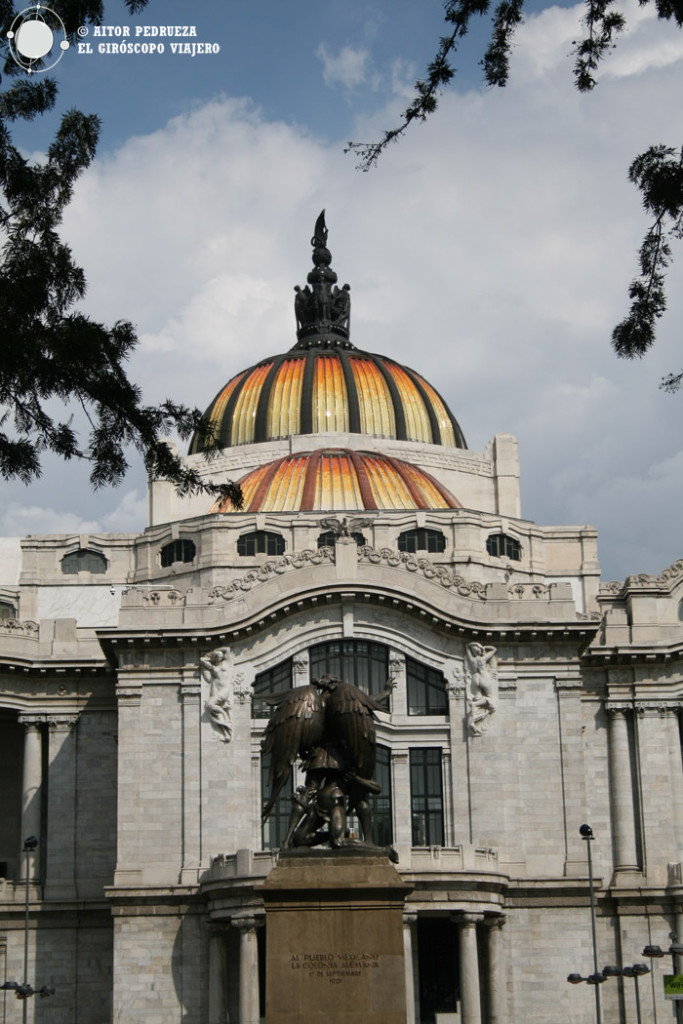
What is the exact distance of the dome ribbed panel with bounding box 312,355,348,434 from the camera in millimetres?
104875

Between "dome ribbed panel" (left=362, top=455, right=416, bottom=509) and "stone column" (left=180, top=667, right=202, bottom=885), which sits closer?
"stone column" (left=180, top=667, right=202, bottom=885)

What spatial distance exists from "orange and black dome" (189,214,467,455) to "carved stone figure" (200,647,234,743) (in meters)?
30.3

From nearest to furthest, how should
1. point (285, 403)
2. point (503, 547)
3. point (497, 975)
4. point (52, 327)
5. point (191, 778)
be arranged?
point (52, 327) < point (497, 975) < point (191, 778) < point (503, 547) < point (285, 403)

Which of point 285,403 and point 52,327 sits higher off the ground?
point 285,403

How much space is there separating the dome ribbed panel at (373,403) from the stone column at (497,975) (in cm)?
4053

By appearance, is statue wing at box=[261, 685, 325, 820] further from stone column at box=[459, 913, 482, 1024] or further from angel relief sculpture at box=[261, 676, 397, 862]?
stone column at box=[459, 913, 482, 1024]

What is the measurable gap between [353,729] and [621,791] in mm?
44070

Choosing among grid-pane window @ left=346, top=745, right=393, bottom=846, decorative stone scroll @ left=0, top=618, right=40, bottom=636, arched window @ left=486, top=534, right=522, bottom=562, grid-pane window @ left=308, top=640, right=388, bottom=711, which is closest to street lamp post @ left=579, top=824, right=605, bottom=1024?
grid-pane window @ left=346, top=745, right=393, bottom=846

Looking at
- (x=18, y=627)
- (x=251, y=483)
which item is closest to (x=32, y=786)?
(x=18, y=627)

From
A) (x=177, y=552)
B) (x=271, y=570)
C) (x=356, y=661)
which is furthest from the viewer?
(x=177, y=552)

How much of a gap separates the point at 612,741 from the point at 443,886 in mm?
14187

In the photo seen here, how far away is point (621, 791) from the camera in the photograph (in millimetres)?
78312

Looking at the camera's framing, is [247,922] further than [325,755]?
Yes

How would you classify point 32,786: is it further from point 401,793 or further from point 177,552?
point 177,552
